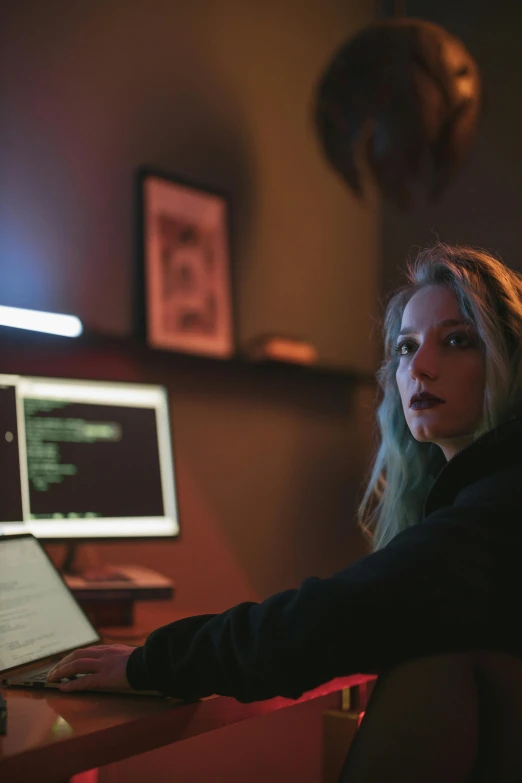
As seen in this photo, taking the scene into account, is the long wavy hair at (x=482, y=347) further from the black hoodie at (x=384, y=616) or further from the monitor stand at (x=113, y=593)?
the monitor stand at (x=113, y=593)

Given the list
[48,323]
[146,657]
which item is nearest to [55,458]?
[48,323]

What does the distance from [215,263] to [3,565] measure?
150cm

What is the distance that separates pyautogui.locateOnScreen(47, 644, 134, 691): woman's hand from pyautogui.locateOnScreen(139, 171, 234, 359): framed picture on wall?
125 cm

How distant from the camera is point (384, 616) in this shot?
789 mm

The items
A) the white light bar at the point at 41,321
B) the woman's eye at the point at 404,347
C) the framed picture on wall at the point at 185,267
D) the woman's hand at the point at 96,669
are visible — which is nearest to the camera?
the woman's hand at the point at 96,669

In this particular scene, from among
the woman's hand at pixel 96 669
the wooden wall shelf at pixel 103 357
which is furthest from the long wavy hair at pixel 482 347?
the wooden wall shelf at pixel 103 357

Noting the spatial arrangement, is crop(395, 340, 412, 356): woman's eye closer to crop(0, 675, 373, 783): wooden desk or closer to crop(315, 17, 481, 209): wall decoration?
crop(0, 675, 373, 783): wooden desk

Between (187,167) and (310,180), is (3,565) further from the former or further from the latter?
(310,180)

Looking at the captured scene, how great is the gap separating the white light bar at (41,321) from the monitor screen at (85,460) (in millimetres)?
244

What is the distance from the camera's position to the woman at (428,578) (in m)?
0.79

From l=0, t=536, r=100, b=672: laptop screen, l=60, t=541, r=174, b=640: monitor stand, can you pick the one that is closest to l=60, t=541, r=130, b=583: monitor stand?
l=60, t=541, r=174, b=640: monitor stand

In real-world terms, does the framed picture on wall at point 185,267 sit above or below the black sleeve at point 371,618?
above

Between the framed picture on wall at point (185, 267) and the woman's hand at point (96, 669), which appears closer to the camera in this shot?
the woman's hand at point (96, 669)

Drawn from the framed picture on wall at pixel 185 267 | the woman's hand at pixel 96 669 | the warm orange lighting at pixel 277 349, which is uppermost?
the framed picture on wall at pixel 185 267
